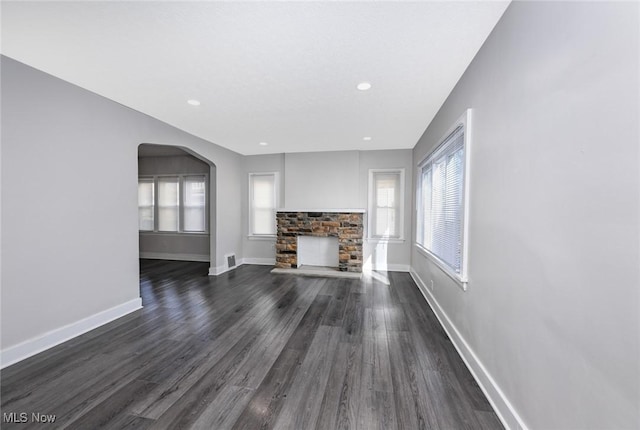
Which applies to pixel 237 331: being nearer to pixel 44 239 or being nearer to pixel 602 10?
pixel 44 239

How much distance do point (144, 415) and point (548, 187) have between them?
2681 millimetres

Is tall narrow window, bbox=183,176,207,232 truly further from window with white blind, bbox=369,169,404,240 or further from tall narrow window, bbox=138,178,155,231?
window with white blind, bbox=369,169,404,240

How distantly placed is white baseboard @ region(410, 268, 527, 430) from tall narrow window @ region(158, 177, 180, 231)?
636 cm

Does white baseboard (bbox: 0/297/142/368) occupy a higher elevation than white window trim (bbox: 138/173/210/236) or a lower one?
lower

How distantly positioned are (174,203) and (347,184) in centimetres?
451

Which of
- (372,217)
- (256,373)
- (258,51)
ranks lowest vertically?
(256,373)

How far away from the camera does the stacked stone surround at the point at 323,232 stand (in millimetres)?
5156

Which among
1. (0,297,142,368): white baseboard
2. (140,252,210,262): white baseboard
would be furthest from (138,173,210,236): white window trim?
(0,297,142,368): white baseboard

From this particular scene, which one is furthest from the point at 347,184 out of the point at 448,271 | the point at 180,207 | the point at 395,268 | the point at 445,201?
the point at 180,207

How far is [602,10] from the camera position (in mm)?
938

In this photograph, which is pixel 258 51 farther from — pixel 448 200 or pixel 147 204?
pixel 147 204

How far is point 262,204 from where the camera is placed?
19.7 feet

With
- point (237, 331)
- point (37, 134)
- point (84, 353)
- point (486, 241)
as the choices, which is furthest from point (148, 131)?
point (486, 241)

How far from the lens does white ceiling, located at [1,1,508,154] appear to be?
1.62m
